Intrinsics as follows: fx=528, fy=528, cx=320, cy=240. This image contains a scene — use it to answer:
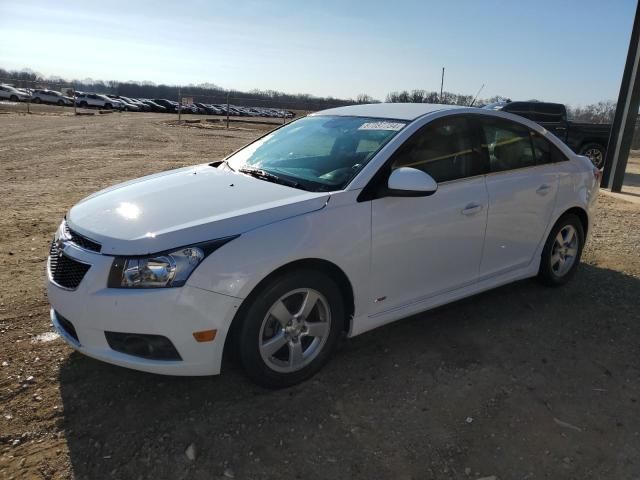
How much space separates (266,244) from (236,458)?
107 centimetres

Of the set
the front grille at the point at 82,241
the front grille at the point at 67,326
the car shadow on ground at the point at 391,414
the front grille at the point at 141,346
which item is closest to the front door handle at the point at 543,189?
the car shadow on ground at the point at 391,414

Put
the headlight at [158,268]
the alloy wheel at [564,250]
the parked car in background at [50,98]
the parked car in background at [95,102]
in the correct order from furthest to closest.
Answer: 1. the parked car in background at [95,102]
2. the parked car in background at [50,98]
3. the alloy wheel at [564,250]
4. the headlight at [158,268]

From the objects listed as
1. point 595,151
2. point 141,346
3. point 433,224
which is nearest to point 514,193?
point 433,224

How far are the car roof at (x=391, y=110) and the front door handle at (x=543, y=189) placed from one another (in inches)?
38.8

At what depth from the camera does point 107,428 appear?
108 inches

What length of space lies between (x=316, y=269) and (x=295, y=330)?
0.38 meters

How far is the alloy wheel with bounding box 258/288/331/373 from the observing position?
118 inches

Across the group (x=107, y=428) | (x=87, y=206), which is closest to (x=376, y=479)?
(x=107, y=428)

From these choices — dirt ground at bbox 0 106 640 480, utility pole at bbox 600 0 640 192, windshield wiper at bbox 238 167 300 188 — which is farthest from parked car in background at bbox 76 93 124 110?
windshield wiper at bbox 238 167 300 188

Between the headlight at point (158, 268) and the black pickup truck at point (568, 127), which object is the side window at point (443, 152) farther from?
the black pickup truck at point (568, 127)

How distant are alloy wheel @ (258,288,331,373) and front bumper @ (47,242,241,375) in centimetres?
29

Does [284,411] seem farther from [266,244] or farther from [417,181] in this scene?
[417,181]

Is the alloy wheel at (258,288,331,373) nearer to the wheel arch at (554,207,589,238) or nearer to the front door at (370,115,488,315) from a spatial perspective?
the front door at (370,115,488,315)

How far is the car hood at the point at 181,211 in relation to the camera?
2756mm
